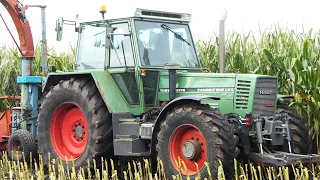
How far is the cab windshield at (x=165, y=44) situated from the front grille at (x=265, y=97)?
1210 millimetres

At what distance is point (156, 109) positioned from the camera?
7.69 m

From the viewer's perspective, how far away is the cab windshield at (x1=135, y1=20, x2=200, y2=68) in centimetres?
763

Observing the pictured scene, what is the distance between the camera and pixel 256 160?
6742mm

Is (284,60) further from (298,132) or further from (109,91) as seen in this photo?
(109,91)

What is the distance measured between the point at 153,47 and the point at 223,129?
1.83m

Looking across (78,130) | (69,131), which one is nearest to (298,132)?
(78,130)

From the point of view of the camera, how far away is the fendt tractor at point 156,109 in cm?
672

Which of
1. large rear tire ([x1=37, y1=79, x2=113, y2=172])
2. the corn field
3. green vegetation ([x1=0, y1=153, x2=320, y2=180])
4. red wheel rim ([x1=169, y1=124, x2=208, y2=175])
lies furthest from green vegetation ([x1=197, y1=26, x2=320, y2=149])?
large rear tire ([x1=37, y1=79, x2=113, y2=172])

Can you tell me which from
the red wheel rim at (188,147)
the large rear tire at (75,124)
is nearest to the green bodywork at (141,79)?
the large rear tire at (75,124)

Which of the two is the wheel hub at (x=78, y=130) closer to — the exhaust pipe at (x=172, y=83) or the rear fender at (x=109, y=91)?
the rear fender at (x=109, y=91)

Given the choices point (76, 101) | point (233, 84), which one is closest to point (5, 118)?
point (76, 101)

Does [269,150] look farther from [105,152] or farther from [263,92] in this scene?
[105,152]

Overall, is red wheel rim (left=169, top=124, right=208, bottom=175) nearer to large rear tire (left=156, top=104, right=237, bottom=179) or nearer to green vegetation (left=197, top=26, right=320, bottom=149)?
large rear tire (left=156, top=104, right=237, bottom=179)

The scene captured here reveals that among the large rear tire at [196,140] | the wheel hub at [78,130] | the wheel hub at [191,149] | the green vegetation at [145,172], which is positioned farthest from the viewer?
the wheel hub at [78,130]
